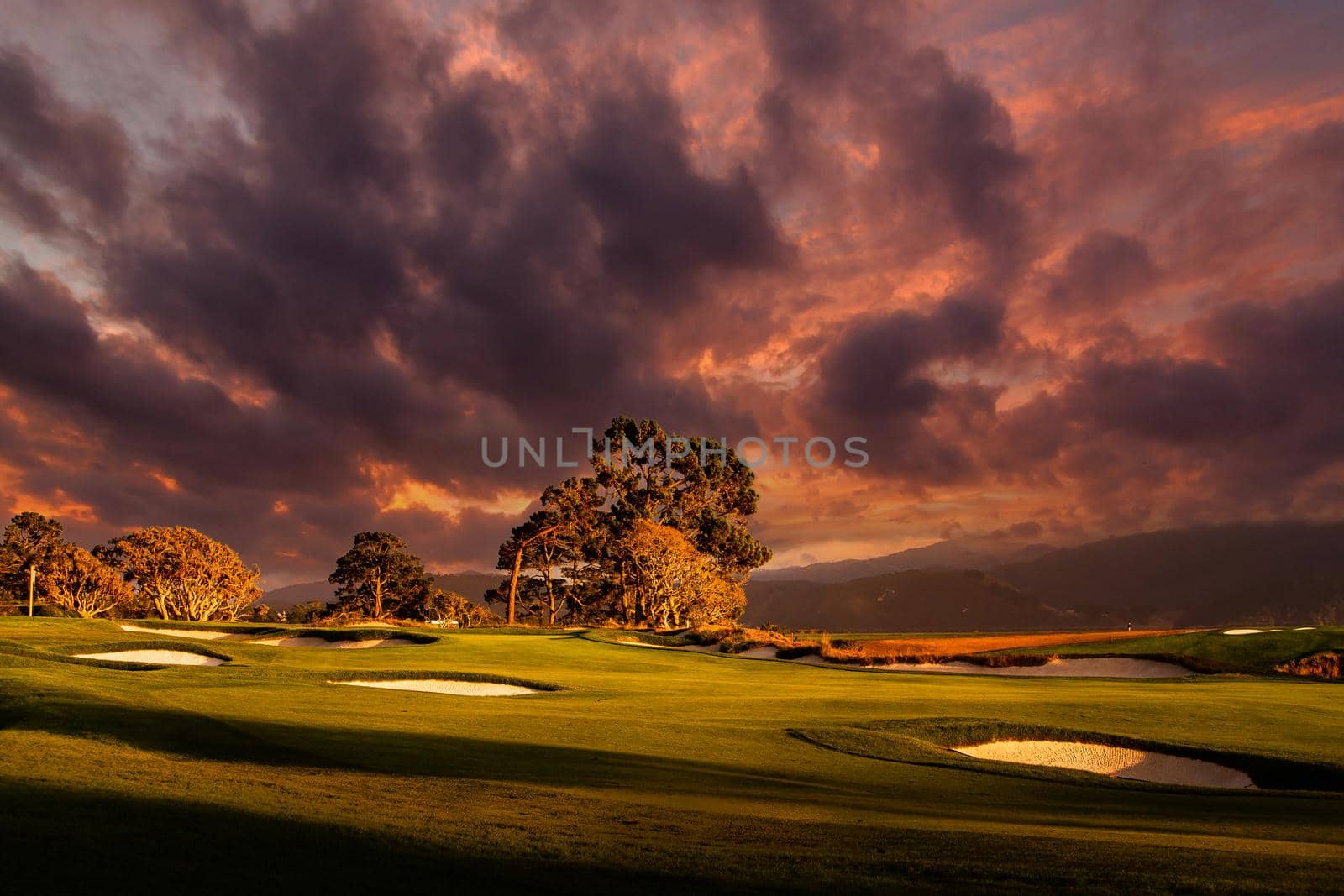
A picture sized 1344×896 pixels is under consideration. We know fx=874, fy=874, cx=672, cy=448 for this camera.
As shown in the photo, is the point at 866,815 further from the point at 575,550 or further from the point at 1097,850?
the point at 575,550

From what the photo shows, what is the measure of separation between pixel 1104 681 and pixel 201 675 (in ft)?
80.9

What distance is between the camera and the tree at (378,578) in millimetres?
76375

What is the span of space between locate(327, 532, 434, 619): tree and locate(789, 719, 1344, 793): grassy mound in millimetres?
67584

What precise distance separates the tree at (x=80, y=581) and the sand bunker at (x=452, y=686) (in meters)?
57.8

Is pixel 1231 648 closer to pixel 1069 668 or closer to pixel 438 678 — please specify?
pixel 1069 668

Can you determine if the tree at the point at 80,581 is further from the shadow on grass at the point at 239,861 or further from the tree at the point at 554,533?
the shadow on grass at the point at 239,861

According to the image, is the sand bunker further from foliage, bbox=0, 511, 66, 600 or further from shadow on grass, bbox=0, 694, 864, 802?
foliage, bbox=0, 511, 66, 600

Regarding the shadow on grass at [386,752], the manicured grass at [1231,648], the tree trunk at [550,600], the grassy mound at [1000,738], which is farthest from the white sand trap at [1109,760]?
the tree trunk at [550,600]

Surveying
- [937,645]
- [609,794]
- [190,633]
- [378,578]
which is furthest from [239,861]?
[378,578]

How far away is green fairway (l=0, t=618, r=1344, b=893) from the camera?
5.42 metres

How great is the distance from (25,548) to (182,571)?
647 inches

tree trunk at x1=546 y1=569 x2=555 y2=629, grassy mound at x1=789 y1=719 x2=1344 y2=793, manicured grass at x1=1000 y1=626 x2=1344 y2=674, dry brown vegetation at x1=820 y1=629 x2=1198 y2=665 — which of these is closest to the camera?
grassy mound at x1=789 y1=719 x2=1344 y2=793

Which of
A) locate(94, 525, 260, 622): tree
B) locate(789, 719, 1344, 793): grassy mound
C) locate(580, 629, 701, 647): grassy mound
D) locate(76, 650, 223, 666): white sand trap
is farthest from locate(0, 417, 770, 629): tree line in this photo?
locate(789, 719, 1344, 793): grassy mound

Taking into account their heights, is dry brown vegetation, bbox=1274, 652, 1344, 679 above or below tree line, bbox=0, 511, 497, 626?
below
